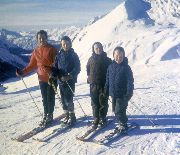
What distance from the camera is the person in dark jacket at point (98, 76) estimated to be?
326 inches

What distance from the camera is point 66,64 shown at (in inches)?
339

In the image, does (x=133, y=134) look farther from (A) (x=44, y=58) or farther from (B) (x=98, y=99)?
(A) (x=44, y=58)

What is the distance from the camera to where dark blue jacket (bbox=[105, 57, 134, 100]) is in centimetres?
785

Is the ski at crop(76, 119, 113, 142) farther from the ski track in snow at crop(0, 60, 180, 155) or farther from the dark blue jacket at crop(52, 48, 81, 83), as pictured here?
the dark blue jacket at crop(52, 48, 81, 83)

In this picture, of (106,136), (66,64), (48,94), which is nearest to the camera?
(106,136)

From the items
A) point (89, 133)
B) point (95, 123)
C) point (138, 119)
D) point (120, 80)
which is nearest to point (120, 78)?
point (120, 80)

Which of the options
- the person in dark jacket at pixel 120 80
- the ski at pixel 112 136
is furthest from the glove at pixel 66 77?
the ski at pixel 112 136

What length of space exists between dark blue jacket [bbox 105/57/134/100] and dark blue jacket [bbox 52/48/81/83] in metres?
1.05

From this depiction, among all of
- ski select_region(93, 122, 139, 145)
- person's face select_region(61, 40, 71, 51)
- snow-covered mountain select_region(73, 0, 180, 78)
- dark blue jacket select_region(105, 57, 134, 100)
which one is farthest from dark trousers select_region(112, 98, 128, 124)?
snow-covered mountain select_region(73, 0, 180, 78)

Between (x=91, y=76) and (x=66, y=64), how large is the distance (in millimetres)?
706

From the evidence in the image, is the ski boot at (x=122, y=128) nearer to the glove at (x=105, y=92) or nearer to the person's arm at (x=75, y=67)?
the glove at (x=105, y=92)

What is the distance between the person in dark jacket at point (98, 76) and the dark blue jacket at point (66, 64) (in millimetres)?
387

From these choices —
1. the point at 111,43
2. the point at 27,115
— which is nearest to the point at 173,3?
the point at 111,43

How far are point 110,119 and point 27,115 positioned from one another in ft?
11.0
